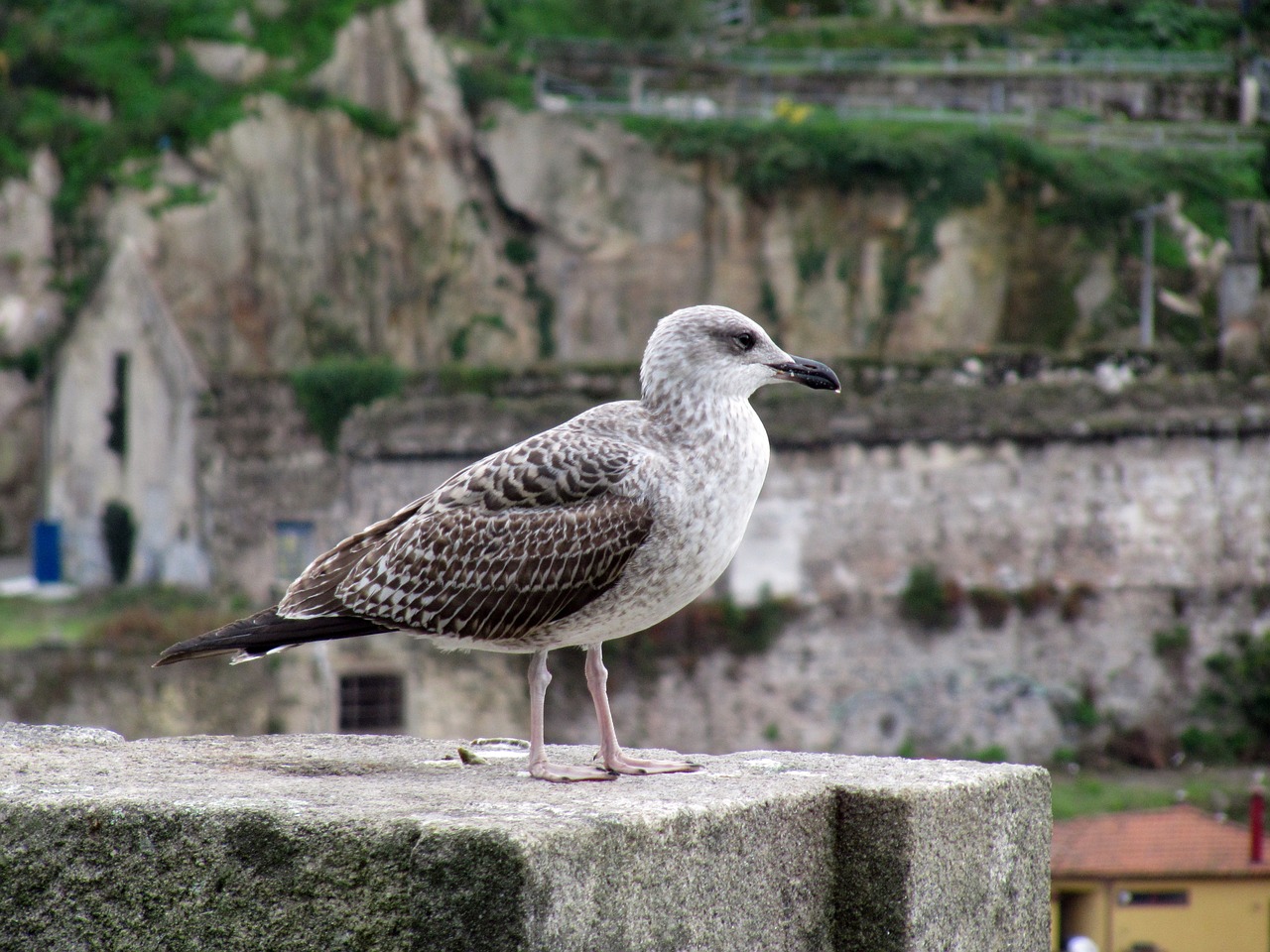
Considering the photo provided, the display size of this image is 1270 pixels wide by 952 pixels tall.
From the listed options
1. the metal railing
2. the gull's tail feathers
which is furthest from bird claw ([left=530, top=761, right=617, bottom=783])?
the metal railing

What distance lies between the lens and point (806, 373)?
171 inches

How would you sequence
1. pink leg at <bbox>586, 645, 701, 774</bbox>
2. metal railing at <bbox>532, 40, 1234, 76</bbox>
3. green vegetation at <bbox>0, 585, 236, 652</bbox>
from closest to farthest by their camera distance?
pink leg at <bbox>586, 645, 701, 774</bbox>, green vegetation at <bbox>0, 585, 236, 652</bbox>, metal railing at <bbox>532, 40, 1234, 76</bbox>

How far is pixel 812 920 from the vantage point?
11.7 feet

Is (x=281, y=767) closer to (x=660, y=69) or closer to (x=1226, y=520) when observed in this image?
(x=1226, y=520)

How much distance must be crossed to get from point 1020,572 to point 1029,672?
146 centimetres

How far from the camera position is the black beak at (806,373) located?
4305 millimetres

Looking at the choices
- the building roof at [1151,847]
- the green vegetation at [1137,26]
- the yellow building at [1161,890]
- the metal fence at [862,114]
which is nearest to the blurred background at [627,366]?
the metal fence at [862,114]

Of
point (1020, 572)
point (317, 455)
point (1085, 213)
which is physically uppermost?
point (1085, 213)

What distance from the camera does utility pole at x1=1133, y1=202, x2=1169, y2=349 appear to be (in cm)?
2905

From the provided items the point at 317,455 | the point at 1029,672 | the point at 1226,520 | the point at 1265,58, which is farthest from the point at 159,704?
the point at 1265,58

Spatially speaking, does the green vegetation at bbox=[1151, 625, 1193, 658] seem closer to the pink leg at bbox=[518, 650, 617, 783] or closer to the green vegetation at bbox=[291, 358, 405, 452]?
the green vegetation at bbox=[291, 358, 405, 452]

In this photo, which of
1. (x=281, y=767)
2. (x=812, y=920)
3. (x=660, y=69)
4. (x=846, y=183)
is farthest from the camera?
(x=660, y=69)

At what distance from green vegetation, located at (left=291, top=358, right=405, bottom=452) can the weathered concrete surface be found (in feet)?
66.8

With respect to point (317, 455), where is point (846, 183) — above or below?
above
